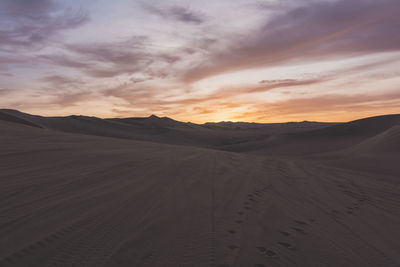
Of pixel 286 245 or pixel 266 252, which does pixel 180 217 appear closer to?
pixel 266 252

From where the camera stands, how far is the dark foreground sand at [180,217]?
2.13 m

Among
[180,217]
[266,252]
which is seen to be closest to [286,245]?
[266,252]

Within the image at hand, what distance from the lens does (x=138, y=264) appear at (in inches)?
77.4

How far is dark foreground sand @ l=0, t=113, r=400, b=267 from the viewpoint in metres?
2.13

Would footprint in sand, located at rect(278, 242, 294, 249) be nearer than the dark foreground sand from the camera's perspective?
No

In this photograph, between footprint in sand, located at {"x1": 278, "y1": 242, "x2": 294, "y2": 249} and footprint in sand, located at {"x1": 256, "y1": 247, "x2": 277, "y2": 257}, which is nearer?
footprint in sand, located at {"x1": 256, "y1": 247, "x2": 277, "y2": 257}

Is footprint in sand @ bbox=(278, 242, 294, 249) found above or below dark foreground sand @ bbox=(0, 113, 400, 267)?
below

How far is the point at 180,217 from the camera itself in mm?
2863

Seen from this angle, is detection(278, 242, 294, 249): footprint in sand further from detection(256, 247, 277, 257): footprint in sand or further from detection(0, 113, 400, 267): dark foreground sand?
detection(256, 247, 277, 257): footprint in sand

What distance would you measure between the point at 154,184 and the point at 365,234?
3.05 m

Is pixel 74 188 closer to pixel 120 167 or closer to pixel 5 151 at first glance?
pixel 120 167

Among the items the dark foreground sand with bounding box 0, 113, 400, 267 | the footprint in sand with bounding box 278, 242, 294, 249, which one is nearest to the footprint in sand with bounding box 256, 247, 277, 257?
the dark foreground sand with bounding box 0, 113, 400, 267

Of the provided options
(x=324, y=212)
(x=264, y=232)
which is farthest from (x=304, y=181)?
(x=264, y=232)

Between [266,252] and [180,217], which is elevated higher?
[180,217]
